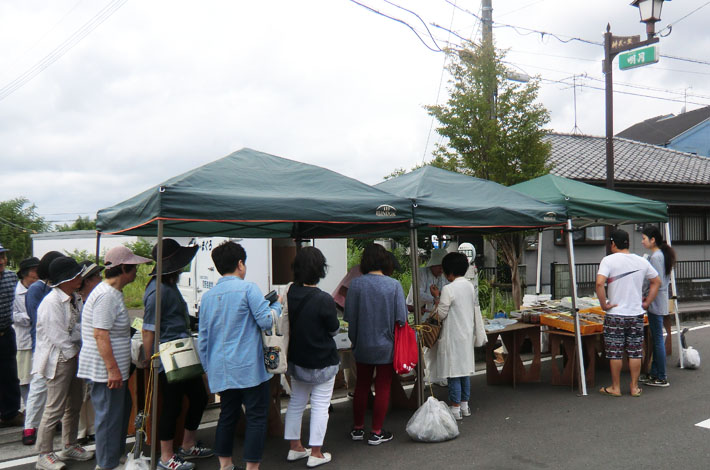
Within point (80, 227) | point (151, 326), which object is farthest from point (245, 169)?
point (80, 227)

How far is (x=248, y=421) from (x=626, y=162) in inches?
721

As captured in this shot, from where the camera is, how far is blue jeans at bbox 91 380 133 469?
13.0ft

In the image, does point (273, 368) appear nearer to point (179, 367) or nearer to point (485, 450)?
point (179, 367)

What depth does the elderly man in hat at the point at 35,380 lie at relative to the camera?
179 inches

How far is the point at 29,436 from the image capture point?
16.0ft

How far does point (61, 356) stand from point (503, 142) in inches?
318

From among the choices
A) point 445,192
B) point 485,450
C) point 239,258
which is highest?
point 445,192

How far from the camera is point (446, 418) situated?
474cm

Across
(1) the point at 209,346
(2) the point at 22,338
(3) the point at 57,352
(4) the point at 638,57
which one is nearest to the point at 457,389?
(1) the point at 209,346

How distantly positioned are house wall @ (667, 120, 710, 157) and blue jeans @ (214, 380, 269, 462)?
102 ft

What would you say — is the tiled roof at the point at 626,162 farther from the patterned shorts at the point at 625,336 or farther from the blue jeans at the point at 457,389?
the blue jeans at the point at 457,389

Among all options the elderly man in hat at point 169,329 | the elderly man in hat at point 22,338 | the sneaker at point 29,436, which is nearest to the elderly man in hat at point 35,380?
the sneaker at point 29,436

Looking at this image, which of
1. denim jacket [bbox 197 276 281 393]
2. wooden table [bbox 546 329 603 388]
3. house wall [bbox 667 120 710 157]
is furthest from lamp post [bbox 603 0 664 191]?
house wall [bbox 667 120 710 157]

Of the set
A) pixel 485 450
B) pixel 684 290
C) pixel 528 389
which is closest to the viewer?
pixel 485 450
